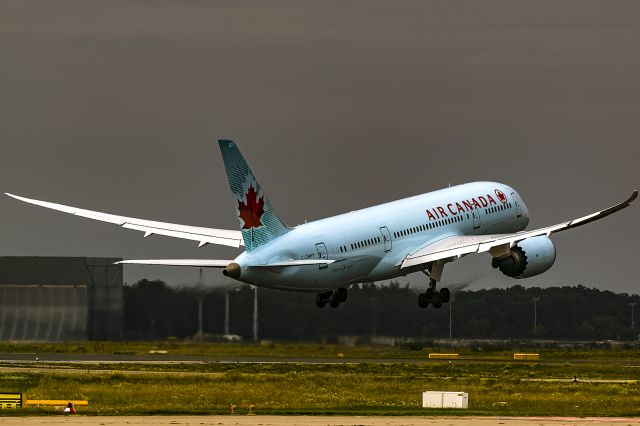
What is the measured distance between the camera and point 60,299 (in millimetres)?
122812

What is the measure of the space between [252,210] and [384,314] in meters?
22.9

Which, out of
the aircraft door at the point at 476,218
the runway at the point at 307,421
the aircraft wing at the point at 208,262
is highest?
the aircraft door at the point at 476,218

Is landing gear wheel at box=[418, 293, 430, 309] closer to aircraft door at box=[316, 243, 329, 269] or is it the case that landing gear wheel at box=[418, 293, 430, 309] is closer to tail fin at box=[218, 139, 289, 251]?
aircraft door at box=[316, 243, 329, 269]

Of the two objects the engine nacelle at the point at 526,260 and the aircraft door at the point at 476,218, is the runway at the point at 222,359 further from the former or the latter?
the aircraft door at the point at 476,218

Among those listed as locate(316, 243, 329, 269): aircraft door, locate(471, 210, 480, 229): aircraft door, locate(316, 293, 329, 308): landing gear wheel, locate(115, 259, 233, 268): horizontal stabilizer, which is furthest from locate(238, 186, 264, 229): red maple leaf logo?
locate(471, 210, 480, 229): aircraft door

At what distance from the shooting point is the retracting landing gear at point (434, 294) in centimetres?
9912

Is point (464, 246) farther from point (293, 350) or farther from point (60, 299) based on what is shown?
point (60, 299)

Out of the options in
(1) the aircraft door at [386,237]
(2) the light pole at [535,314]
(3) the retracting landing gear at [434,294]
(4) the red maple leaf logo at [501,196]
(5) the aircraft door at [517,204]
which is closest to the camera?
(1) the aircraft door at [386,237]

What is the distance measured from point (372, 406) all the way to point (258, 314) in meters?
35.6

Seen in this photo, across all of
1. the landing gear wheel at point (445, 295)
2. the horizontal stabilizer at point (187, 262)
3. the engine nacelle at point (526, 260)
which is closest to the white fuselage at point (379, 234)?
the horizontal stabilizer at point (187, 262)

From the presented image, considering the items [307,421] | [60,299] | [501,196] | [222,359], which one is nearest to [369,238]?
[501,196]

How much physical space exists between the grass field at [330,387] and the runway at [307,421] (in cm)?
307

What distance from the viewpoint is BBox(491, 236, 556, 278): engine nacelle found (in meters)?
96.8

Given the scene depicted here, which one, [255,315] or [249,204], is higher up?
[249,204]
